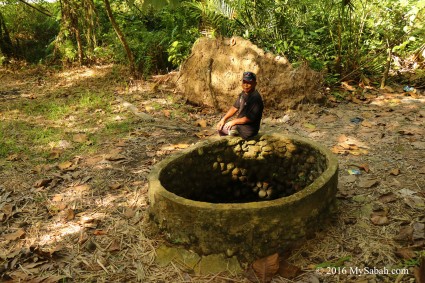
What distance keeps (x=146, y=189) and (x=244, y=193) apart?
1.04m

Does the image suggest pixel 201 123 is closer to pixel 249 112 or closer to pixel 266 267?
pixel 249 112

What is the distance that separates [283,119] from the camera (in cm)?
529

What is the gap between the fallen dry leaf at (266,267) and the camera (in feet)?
8.43

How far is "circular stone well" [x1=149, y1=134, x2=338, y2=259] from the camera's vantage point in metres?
2.57

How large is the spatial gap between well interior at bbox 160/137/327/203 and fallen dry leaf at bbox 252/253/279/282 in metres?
1.02

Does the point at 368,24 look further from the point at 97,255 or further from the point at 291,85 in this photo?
the point at 97,255

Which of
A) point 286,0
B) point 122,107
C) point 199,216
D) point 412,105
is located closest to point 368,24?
point 286,0

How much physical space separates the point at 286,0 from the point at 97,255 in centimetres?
516

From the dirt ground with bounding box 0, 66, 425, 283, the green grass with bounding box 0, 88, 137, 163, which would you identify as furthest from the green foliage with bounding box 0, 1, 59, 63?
the green grass with bounding box 0, 88, 137, 163

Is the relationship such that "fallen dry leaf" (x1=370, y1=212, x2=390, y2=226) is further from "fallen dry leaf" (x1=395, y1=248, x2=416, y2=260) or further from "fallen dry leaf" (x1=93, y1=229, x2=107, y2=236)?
"fallen dry leaf" (x1=93, y1=229, x2=107, y2=236)

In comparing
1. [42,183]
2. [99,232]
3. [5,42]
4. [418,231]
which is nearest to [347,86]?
[418,231]

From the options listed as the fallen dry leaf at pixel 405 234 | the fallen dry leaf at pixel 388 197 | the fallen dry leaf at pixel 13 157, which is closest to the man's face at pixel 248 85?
the fallen dry leaf at pixel 388 197

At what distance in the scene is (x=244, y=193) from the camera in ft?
12.8

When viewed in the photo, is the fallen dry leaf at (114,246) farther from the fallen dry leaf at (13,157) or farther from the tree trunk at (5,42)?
the tree trunk at (5,42)
